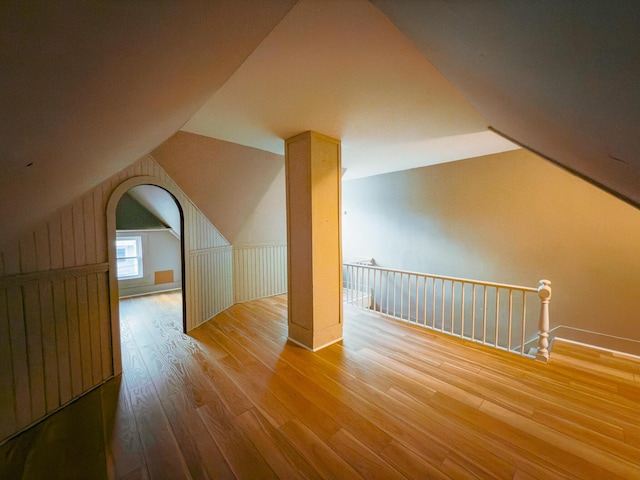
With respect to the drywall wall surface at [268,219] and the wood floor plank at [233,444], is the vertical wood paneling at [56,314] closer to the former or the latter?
the wood floor plank at [233,444]

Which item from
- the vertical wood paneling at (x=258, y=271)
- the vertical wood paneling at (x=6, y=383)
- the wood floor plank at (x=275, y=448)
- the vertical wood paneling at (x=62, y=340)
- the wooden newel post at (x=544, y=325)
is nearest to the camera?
the wood floor plank at (x=275, y=448)

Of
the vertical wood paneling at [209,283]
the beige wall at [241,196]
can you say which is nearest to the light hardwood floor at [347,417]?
the vertical wood paneling at [209,283]

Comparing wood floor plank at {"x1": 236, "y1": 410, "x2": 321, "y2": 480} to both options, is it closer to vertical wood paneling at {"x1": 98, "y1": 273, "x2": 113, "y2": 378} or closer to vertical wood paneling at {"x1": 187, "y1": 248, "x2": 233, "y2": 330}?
vertical wood paneling at {"x1": 98, "y1": 273, "x2": 113, "y2": 378}

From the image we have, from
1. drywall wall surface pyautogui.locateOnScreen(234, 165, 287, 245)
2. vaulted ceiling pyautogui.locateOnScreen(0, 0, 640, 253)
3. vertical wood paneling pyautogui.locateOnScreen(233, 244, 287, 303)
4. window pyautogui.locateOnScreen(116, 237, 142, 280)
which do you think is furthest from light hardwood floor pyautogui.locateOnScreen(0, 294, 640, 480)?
window pyautogui.locateOnScreen(116, 237, 142, 280)

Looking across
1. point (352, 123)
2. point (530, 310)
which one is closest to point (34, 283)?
point (352, 123)

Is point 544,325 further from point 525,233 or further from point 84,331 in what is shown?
point 84,331

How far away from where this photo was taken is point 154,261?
521cm

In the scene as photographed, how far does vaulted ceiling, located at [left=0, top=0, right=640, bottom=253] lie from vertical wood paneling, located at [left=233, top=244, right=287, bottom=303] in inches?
114

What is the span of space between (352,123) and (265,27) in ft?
4.69

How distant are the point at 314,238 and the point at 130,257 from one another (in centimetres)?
444

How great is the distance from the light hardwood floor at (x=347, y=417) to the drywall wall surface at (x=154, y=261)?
105 inches

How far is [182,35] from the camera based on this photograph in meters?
0.77

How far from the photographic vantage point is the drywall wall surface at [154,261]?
493 centimetres

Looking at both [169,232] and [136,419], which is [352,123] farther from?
[169,232]
